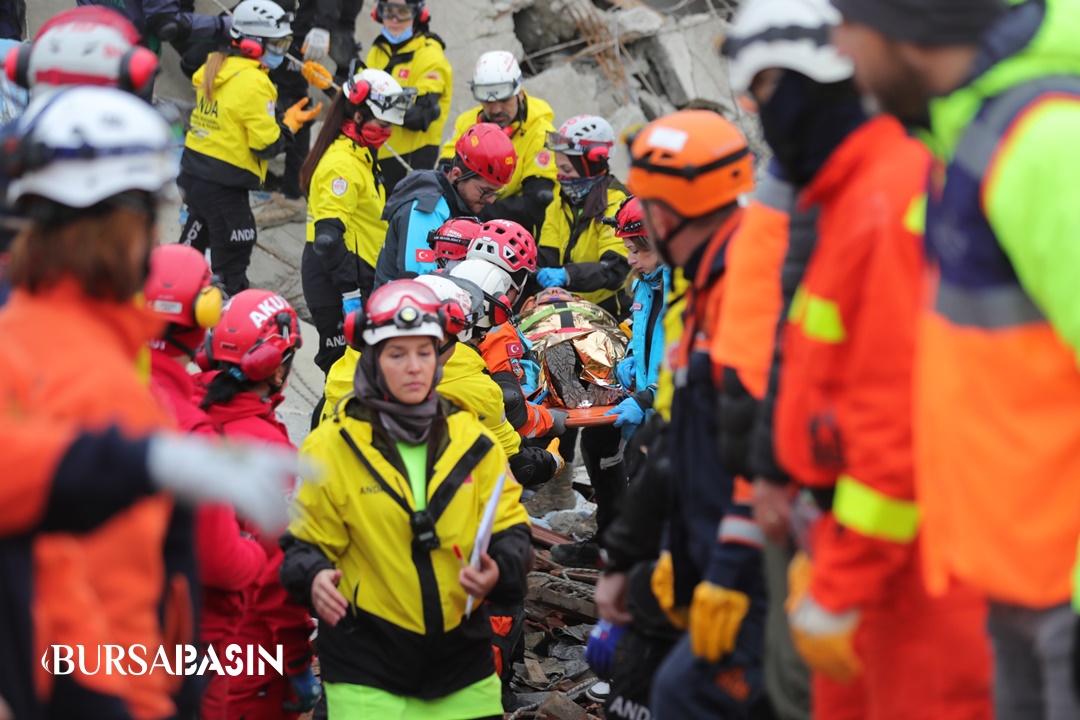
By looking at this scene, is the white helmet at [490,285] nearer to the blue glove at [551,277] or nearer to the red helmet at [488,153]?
the red helmet at [488,153]

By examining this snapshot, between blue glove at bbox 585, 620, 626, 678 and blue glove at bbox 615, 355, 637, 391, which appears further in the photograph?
blue glove at bbox 615, 355, 637, 391

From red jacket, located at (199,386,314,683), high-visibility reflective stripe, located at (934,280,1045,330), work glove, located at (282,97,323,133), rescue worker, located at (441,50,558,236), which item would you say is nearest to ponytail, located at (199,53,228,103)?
work glove, located at (282,97,323,133)

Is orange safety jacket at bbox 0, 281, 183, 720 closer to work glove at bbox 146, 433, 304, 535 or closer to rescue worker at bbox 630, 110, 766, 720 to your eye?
work glove at bbox 146, 433, 304, 535

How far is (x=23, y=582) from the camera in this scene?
117 inches

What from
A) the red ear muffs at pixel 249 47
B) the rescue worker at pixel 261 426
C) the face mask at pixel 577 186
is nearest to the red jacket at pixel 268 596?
the rescue worker at pixel 261 426

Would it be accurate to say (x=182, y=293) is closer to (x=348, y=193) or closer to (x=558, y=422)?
(x=558, y=422)

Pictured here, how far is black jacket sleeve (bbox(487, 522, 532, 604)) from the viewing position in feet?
18.0

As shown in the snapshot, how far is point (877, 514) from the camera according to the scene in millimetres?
3213

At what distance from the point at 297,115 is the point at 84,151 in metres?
9.59

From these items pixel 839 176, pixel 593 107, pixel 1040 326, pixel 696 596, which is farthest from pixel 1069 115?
pixel 593 107

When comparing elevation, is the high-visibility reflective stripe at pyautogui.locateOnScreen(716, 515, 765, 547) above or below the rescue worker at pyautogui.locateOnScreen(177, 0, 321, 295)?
above

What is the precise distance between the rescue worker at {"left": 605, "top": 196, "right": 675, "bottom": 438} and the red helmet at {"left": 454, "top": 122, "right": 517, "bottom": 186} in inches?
38.1

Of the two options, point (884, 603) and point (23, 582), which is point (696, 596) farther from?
point (23, 582)

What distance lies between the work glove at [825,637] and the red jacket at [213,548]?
1.94m
